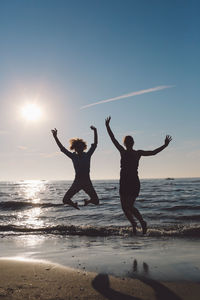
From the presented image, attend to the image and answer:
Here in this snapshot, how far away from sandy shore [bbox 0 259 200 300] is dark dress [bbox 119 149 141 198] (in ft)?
7.27

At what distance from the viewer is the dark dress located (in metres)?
7.17

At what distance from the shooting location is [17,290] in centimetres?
466

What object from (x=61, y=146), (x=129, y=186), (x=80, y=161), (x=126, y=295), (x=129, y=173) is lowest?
(x=126, y=295)

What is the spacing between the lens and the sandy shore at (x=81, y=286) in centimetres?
446

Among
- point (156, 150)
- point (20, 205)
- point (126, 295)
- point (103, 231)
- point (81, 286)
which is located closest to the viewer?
point (126, 295)

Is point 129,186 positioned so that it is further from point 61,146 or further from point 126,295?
point 126,295

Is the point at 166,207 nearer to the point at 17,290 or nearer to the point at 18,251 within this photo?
the point at 18,251

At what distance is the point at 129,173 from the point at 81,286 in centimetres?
297

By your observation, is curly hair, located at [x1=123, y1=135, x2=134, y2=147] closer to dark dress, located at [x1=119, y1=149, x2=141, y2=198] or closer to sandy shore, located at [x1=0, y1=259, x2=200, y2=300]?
dark dress, located at [x1=119, y1=149, x2=141, y2=198]

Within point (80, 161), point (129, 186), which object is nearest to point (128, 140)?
point (129, 186)

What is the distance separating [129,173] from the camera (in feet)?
23.6

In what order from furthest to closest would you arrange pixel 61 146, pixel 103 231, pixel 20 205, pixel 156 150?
pixel 20 205 < pixel 103 231 < pixel 61 146 < pixel 156 150

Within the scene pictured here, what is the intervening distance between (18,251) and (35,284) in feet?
11.4

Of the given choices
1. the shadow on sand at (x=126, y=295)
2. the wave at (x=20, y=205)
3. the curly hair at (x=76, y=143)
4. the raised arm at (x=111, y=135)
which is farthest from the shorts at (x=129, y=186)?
the wave at (x=20, y=205)
